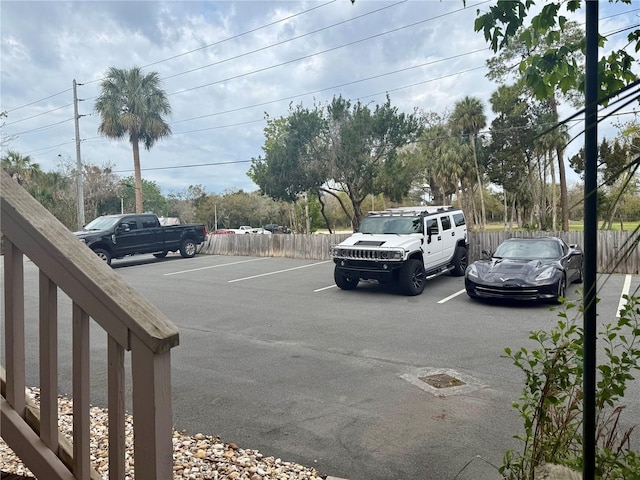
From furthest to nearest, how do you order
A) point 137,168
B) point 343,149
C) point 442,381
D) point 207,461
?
point 137,168 < point 343,149 < point 442,381 < point 207,461

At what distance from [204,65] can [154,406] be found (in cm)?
2707

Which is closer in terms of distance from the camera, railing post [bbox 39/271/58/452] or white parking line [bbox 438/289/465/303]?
railing post [bbox 39/271/58/452]

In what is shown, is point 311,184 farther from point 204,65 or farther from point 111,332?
point 111,332

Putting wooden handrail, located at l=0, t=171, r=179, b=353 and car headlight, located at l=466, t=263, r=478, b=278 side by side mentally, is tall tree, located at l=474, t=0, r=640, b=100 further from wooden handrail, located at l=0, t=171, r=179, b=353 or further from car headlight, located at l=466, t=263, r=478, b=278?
car headlight, located at l=466, t=263, r=478, b=278

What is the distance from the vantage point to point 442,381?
5035 millimetres

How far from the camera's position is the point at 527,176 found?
4.27 feet

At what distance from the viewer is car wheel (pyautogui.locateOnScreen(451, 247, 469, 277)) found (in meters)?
12.6

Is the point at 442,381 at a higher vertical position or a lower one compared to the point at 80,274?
lower

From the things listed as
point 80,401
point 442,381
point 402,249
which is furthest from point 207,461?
point 402,249

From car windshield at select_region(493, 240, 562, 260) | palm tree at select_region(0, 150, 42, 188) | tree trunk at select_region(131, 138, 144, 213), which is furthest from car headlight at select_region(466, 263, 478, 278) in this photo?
palm tree at select_region(0, 150, 42, 188)

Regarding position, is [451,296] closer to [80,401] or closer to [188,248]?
[80,401]

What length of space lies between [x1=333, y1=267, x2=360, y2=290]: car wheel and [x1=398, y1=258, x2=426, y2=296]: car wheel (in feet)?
4.42

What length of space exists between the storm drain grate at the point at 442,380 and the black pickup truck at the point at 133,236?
1349 cm

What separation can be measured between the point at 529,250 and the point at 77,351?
1018 cm
